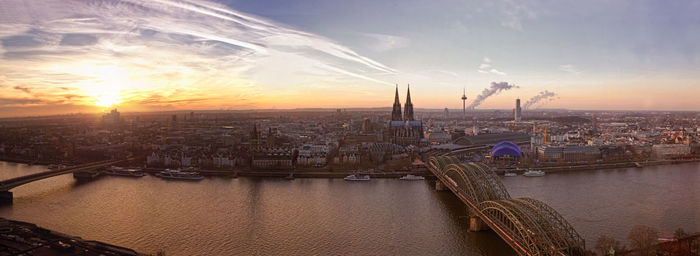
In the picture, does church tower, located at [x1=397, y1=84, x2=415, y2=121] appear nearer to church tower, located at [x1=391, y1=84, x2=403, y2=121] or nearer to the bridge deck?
church tower, located at [x1=391, y1=84, x2=403, y2=121]

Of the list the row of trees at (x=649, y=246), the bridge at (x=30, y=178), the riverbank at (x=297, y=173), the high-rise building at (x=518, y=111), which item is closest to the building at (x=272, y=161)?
the riverbank at (x=297, y=173)

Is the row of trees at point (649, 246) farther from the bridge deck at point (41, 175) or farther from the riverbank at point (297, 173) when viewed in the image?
the bridge deck at point (41, 175)

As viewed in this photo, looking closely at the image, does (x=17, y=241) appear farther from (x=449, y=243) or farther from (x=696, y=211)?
(x=696, y=211)

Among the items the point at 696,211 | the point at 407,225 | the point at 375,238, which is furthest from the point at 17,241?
the point at 696,211

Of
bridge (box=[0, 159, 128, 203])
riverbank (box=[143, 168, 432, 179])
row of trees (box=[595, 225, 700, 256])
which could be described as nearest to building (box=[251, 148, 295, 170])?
riverbank (box=[143, 168, 432, 179])

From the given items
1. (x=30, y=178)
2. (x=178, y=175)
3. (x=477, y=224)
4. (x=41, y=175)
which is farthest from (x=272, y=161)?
(x=477, y=224)
